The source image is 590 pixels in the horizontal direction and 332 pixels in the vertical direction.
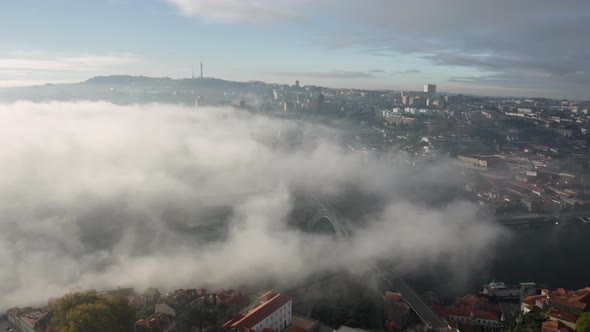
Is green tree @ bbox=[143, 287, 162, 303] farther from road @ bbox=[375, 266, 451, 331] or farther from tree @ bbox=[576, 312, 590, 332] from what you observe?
tree @ bbox=[576, 312, 590, 332]

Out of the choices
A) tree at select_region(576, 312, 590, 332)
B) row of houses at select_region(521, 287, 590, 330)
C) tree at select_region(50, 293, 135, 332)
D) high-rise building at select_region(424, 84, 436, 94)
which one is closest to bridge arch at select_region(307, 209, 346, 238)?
row of houses at select_region(521, 287, 590, 330)

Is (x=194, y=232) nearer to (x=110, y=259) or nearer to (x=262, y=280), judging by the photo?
(x=110, y=259)

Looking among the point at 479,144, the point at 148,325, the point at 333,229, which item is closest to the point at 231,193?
the point at 333,229

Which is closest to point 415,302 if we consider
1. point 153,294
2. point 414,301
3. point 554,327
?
point 414,301

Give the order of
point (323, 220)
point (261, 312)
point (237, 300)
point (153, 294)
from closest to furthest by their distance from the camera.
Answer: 1. point (261, 312)
2. point (237, 300)
3. point (153, 294)
4. point (323, 220)

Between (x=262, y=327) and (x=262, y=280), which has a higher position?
(x=262, y=327)

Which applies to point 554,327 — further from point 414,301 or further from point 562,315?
point 414,301

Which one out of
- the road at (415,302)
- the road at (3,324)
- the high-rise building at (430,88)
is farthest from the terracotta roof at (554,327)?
the high-rise building at (430,88)
